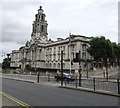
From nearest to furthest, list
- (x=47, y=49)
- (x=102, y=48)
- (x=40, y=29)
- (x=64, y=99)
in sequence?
1. (x=64, y=99)
2. (x=102, y=48)
3. (x=47, y=49)
4. (x=40, y=29)

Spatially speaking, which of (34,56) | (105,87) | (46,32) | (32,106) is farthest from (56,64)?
(32,106)

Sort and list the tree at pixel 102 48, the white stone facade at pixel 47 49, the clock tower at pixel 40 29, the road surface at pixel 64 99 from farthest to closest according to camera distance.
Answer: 1. the clock tower at pixel 40 29
2. the white stone facade at pixel 47 49
3. the tree at pixel 102 48
4. the road surface at pixel 64 99

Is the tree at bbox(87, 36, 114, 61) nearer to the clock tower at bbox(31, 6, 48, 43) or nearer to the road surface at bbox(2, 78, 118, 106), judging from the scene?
the clock tower at bbox(31, 6, 48, 43)

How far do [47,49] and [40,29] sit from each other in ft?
47.2

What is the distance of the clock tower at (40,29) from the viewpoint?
3850 inches

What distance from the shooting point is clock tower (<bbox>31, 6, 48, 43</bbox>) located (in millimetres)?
97794

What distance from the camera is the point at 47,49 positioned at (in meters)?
90.9

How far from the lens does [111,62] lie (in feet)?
252

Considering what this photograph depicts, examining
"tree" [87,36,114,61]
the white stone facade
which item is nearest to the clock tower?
the white stone facade

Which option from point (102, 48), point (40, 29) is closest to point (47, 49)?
point (40, 29)

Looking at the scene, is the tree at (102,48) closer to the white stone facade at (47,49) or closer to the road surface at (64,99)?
the white stone facade at (47,49)

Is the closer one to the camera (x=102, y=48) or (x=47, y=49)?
(x=102, y=48)

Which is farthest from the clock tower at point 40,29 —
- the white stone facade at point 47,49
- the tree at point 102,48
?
the tree at point 102,48

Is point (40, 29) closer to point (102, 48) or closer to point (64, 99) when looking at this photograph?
point (102, 48)
